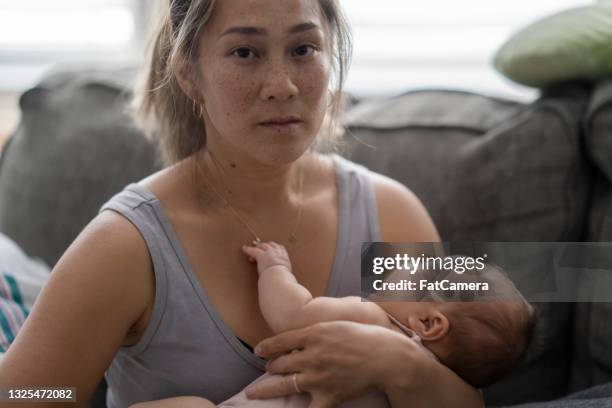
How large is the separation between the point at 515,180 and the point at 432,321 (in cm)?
51

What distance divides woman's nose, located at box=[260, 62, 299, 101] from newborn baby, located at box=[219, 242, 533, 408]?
270 mm

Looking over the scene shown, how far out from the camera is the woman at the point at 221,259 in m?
1.13

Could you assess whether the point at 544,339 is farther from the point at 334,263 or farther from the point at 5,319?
the point at 5,319

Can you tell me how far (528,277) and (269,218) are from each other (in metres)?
0.45

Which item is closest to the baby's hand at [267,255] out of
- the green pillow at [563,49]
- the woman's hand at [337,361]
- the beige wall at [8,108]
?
the woman's hand at [337,361]

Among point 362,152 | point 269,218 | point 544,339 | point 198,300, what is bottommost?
point 544,339

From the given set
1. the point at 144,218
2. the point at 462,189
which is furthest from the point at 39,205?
the point at 462,189

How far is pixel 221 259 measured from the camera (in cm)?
126

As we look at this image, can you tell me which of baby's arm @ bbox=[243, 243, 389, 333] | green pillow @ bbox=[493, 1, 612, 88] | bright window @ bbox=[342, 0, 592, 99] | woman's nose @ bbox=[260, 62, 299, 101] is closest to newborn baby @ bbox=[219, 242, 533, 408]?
baby's arm @ bbox=[243, 243, 389, 333]

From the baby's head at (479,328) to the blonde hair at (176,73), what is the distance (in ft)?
1.47

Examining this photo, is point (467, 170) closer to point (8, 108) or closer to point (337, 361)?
point (337, 361)

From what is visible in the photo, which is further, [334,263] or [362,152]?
[362,152]

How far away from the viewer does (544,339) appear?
57.3 inches

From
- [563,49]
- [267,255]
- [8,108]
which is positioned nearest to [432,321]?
[267,255]
